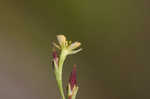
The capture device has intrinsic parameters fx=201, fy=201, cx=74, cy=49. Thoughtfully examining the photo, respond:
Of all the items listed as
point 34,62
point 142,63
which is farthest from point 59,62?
point 142,63

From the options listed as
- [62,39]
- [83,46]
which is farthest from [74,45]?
[83,46]

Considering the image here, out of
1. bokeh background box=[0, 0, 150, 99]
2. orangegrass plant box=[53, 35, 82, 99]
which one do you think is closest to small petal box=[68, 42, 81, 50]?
orangegrass plant box=[53, 35, 82, 99]

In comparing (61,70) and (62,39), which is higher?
(62,39)

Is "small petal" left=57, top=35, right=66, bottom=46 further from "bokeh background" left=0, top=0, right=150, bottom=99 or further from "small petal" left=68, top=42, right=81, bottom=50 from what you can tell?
"bokeh background" left=0, top=0, right=150, bottom=99

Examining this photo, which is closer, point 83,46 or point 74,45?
point 74,45

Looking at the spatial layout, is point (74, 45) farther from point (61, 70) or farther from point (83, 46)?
point (83, 46)

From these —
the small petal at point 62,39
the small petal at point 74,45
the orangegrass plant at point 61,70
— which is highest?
the small petal at point 62,39

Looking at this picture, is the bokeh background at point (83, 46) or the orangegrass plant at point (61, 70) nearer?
the orangegrass plant at point (61, 70)

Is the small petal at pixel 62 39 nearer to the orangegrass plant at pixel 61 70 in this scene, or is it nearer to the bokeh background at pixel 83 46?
the orangegrass plant at pixel 61 70

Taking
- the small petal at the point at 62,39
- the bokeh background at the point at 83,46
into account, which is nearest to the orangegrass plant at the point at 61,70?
the small petal at the point at 62,39
